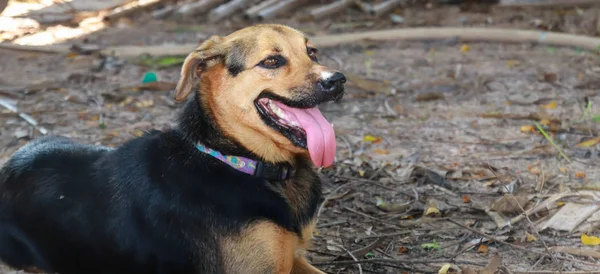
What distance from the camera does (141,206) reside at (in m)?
4.40

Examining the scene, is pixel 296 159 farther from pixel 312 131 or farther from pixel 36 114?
pixel 36 114

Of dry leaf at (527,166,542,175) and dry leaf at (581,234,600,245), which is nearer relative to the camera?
dry leaf at (581,234,600,245)

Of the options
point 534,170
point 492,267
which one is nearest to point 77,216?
point 492,267

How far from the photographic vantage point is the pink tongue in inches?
174

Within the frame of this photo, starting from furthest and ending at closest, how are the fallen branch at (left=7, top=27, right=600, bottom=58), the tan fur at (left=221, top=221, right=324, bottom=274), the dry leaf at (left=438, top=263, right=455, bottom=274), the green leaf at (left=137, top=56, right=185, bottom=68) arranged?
the fallen branch at (left=7, top=27, right=600, bottom=58) < the green leaf at (left=137, top=56, right=185, bottom=68) < the dry leaf at (left=438, top=263, right=455, bottom=274) < the tan fur at (left=221, top=221, right=324, bottom=274)

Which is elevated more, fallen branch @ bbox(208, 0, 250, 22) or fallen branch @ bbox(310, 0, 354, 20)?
fallen branch @ bbox(208, 0, 250, 22)

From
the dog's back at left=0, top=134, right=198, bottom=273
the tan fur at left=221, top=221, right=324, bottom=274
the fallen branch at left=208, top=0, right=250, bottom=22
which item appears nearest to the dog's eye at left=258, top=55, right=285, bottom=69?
the dog's back at left=0, top=134, right=198, bottom=273

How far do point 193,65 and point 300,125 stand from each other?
706mm

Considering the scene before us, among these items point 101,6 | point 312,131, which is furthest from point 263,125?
point 101,6

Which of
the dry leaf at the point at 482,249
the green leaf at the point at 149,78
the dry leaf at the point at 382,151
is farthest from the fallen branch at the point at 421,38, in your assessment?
the dry leaf at the point at 482,249

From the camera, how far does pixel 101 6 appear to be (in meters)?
13.2

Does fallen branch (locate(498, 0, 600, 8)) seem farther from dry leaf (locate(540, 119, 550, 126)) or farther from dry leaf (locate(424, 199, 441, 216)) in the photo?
dry leaf (locate(424, 199, 441, 216))

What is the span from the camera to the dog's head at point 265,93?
4465 millimetres

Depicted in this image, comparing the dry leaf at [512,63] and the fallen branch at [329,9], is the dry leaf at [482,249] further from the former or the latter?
the fallen branch at [329,9]
